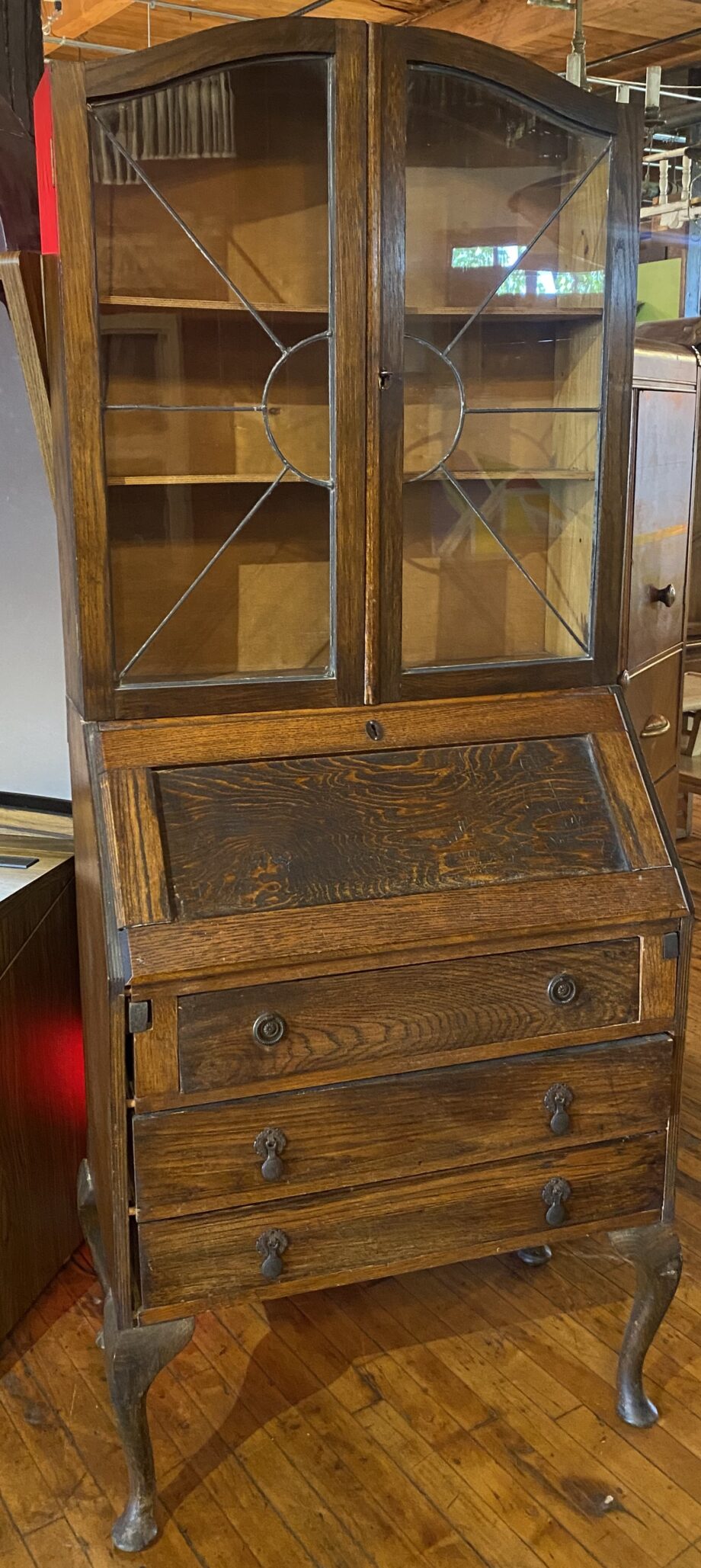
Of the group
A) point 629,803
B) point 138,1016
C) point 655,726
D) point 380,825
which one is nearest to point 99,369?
point 380,825

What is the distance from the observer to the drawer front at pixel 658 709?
259 centimetres

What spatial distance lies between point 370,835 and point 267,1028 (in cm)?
26

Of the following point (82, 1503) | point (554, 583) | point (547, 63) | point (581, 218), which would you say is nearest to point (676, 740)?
point (554, 583)

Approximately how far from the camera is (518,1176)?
1573 millimetres

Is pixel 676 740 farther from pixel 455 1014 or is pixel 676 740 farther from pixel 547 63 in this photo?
pixel 547 63

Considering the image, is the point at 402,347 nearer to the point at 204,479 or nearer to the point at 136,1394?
the point at 204,479

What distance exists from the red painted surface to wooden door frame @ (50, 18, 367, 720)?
3cm

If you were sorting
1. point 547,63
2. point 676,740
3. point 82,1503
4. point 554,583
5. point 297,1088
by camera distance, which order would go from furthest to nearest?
point 547,63
point 676,740
point 554,583
point 82,1503
point 297,1088

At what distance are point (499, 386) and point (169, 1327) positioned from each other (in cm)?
122

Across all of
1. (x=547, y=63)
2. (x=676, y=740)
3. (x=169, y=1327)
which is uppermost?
(x=547, y=63)

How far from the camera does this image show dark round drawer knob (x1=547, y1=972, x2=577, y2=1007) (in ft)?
4.98

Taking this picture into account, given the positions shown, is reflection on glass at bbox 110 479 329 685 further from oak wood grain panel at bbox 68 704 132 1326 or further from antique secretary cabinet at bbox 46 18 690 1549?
oak wood grain panel at bbox 68 704 132 1326

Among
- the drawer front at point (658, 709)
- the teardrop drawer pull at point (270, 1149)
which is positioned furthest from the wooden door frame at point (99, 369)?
the drawer front at point (658, 709)

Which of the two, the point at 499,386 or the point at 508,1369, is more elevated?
the point at 499,386
